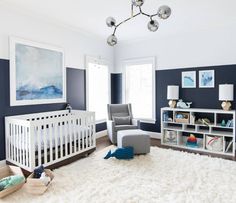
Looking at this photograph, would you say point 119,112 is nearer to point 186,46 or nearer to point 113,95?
point 113,95

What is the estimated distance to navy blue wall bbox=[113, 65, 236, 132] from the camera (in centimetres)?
397

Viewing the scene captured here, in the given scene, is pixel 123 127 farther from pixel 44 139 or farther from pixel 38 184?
pixel 38 184

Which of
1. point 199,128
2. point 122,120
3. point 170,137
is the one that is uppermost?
point 122,120

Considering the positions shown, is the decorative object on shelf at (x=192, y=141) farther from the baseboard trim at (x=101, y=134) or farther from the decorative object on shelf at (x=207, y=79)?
the baseboard trim at (x=101, y=134)

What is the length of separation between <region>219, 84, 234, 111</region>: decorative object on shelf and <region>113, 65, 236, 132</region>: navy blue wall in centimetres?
26

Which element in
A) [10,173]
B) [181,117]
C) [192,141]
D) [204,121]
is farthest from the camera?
[181,117]

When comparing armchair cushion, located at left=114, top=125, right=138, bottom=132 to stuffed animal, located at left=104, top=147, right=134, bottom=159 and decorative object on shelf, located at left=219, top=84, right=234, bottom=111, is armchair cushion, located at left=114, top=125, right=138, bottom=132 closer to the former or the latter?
stuffed animal, located at left=104, top=147, right=134, bottom=159

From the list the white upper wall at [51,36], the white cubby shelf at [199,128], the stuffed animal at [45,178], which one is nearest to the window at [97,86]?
the white upper wall at [51,36]

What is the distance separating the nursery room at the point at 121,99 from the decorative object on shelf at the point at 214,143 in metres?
0.02

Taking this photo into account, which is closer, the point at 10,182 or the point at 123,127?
the point at 10,182

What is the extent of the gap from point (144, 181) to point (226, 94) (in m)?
2.36

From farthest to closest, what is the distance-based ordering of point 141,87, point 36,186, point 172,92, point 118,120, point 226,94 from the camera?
1. point 141,87
2. point 118,120
3. point 172,92
4. point 226,94
5. point 36,186

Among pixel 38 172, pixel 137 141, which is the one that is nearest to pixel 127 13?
pixel 137 141

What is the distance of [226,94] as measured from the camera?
145 inches
